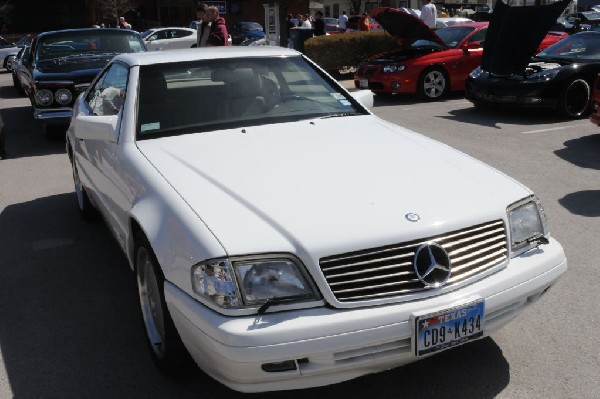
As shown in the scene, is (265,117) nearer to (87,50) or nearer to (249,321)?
(249,321)

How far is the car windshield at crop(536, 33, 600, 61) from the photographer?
9.93 metres

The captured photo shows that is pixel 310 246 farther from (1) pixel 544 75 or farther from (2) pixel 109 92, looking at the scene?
(1) pixel 544 75

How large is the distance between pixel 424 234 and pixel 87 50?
8652 mm

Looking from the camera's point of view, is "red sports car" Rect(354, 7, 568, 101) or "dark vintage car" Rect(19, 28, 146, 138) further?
"red sports car" Rect(354, 7, 568, 101)

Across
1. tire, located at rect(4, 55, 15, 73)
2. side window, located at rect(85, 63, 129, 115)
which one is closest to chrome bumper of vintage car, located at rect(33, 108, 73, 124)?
side window, located at rect(85, 63, 129, 115)

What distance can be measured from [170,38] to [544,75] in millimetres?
16429

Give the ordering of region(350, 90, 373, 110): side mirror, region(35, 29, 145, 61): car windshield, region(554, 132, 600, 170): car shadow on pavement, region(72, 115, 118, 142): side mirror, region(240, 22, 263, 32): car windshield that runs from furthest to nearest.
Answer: region(240, 22, 263, 32): car windshield, region(35, 29, 145, 61): car windshield, region(554, 132, 600, 170): car shadow on pavement, region(350, 90, 373, 110): side mirror, region(72, 115, 118, 142): side mirror

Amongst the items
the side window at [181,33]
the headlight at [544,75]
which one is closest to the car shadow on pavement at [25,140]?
the headlight at [544,75]

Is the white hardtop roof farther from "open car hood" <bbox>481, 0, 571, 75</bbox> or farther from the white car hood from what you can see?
"open car hood" <bbox>481, 0, 571, 75</bbox>

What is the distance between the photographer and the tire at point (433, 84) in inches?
477

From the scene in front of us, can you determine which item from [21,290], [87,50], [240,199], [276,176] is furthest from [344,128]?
[87,50]

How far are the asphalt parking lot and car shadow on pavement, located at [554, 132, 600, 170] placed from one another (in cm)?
15

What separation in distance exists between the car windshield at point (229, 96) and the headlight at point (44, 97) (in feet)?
17.4

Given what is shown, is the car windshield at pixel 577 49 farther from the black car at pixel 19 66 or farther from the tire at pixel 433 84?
the black car at pixel 19 66
